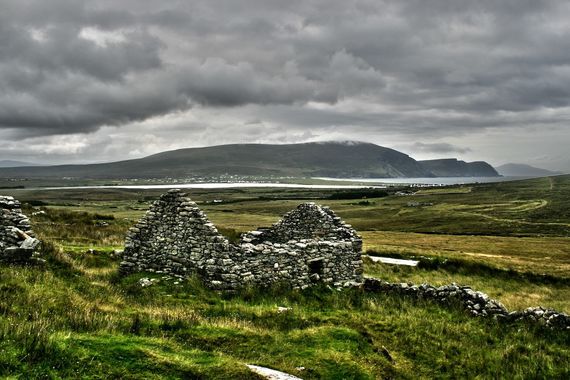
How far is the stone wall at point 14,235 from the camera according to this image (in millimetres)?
15609

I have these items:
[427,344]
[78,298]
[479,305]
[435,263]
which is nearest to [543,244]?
[435,263]

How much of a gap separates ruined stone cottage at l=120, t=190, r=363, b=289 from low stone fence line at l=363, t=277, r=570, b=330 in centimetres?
222

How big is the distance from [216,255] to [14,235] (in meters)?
7.54

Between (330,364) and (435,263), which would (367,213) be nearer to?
(435,263)

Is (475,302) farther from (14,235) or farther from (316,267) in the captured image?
(14,235)

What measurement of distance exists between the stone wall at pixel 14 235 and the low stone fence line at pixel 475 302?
44.5 feet

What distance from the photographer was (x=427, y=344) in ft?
41.5

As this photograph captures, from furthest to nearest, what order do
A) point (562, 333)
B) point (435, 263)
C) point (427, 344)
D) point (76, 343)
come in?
point (435, 263), point (562, 333), point (427, 344), point (76, 343)

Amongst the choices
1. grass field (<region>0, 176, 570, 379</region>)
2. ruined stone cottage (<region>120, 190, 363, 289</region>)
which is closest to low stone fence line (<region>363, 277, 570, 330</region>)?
grass field (<region>0, 176, 570, 379</region>)

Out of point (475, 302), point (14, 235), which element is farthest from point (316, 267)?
point (14, 235)

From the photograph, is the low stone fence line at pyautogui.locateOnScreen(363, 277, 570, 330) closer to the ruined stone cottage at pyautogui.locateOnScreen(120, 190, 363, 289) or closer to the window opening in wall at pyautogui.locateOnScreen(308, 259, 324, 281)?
the window opening in wall at pyautogui.locateOnScreen(308, 259, 324, 281)

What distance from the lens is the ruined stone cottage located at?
1741 cm

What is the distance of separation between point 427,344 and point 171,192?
40.3 feet

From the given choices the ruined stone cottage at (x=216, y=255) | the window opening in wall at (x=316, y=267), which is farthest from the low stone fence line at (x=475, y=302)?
the ruined stone cottage at (x=216, y=255)
